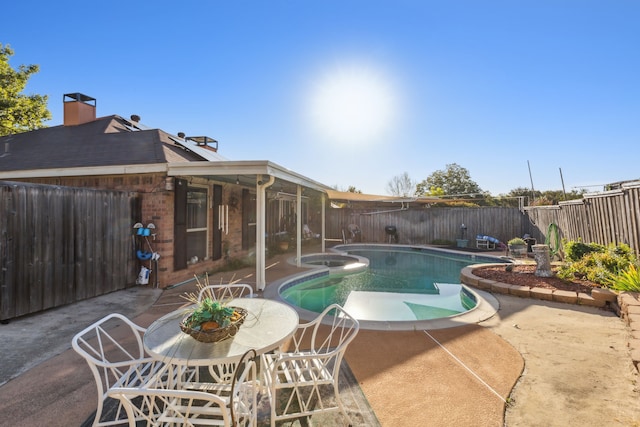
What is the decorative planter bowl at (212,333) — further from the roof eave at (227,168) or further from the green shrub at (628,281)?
the green shrub at (628,281)

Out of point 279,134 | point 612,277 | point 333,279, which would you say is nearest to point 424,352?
point 612,277

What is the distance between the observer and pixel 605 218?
684cm

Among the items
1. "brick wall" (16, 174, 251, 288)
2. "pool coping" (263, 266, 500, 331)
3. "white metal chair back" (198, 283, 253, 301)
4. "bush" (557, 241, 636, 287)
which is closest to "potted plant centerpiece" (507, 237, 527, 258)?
"bush" (557, 241, 636, 287)

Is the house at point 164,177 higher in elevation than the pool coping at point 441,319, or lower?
higher

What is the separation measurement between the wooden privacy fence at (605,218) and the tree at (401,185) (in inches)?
1275

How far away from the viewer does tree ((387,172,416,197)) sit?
4207cm

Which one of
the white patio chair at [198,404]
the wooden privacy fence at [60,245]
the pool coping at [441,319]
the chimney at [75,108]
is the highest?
the chimney at [75,108]

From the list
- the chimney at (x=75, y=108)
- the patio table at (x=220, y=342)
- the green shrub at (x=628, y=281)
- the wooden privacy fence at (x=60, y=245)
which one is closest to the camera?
the patio table at (x=220, y=342)

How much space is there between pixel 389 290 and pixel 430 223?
8.82 m

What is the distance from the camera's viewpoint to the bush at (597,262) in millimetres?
5402

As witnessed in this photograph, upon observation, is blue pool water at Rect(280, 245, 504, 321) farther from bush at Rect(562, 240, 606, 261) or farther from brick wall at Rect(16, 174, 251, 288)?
brick wall at Rect(16, 174, 251, 288)

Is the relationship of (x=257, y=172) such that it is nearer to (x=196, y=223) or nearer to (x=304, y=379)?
(x=196, y=223)

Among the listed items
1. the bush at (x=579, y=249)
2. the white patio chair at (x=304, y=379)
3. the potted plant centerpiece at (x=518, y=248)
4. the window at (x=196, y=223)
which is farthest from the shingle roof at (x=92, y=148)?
the potted plant centerpiece at (x=518, y=248)

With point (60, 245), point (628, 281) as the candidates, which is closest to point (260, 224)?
point (60, 245)
